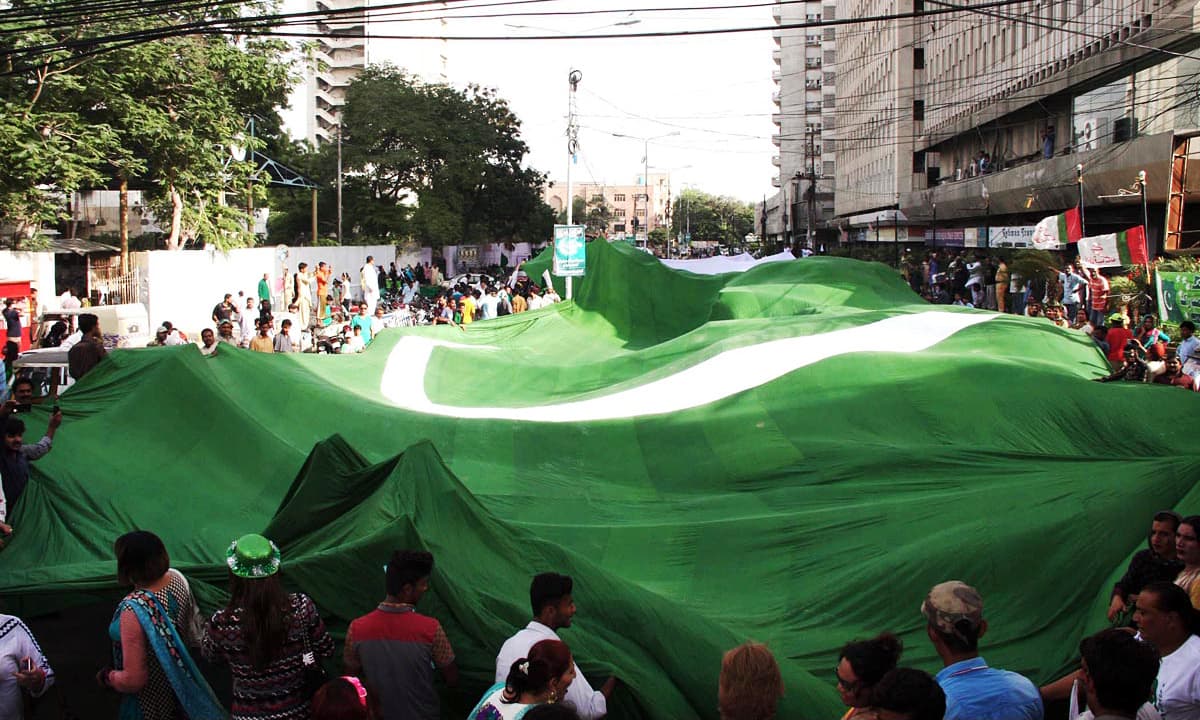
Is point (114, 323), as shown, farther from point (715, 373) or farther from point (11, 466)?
point (11, 466)

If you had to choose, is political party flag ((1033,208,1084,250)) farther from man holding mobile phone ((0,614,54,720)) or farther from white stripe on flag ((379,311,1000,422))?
man holding mobile phone ((0,614,54,720))

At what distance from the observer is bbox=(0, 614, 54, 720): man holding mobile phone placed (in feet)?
15.4

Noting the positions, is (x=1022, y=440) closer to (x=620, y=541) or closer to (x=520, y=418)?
(x=620, y=541)

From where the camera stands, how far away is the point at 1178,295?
15.7 meters

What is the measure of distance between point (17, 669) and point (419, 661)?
62.8 inches

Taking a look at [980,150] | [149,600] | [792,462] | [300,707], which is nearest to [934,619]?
[300,707]

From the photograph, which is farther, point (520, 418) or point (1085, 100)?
point (1085, 100)

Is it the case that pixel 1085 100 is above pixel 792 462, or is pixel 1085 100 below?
above

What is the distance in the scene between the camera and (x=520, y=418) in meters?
9.88

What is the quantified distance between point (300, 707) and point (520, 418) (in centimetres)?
539

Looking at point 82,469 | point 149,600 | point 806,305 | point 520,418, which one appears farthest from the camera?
point 806,305

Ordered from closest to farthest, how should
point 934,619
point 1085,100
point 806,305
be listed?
point 934,619 → point 806,305 → point 1085,100

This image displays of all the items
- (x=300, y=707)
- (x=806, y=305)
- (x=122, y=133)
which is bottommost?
(x=300, y=707)

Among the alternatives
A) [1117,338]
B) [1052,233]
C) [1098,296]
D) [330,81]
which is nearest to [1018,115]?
[1052,233]
